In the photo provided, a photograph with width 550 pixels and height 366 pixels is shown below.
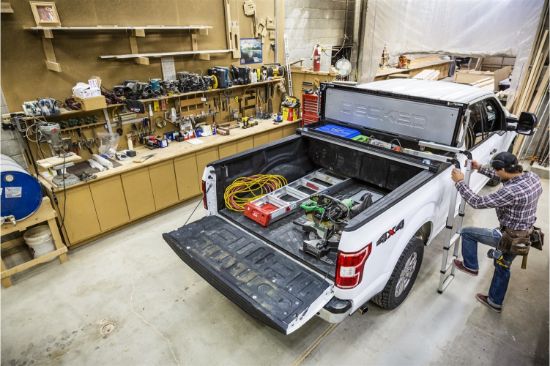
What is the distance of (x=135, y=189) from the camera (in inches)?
159

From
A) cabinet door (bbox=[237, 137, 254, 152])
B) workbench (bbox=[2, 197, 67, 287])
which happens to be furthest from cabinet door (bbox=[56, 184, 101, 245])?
cabinet door (bbox=[237, 137, 254, 152])

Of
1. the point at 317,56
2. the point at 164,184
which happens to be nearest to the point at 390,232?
the point at 164,184

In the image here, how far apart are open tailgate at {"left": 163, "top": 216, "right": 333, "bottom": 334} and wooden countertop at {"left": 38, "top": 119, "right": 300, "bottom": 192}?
1.54 m

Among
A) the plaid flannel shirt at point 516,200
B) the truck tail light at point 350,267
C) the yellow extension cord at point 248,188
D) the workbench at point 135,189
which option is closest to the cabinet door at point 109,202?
the workbench at point 135,189

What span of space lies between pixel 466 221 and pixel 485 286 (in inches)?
51.2

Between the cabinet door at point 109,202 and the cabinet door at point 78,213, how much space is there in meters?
0.06

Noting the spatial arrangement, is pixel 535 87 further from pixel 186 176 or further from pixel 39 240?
pixel 39 240

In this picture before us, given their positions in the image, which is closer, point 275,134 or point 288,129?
point 275,134

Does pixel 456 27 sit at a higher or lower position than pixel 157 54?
higher

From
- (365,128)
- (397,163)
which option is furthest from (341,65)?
(397,163)

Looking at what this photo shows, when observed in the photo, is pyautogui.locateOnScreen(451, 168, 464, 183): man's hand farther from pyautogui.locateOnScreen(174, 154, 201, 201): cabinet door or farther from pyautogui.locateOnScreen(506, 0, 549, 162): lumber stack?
pyautogui.locateOnScreen(506, 0, 549, 162): lumber stack

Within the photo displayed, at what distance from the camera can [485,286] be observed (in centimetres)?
319

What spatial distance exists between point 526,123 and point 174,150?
424cm

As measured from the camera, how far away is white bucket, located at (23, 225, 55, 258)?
135 inches
